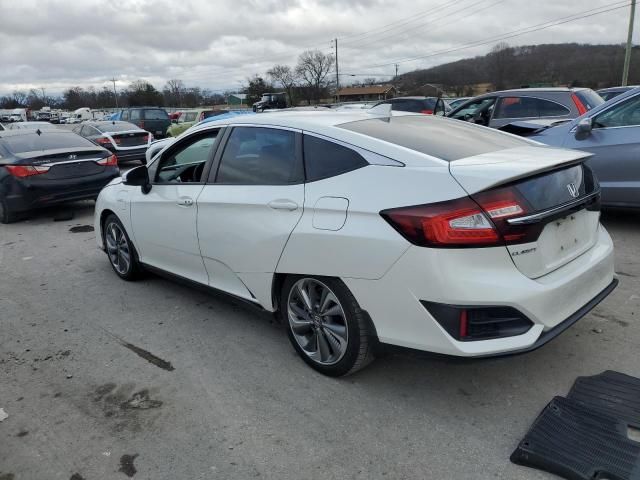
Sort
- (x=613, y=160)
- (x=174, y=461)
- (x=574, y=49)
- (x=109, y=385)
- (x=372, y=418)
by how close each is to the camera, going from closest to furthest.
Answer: (x=174, y=461), (x=372, y=418), (x=109, y=385), (x=613, y=160), (x=574, y=49)

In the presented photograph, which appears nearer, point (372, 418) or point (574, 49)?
point (372, 418)

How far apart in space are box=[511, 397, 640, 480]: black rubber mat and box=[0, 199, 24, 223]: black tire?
28.4 feet

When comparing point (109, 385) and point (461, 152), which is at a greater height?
point (461, 152)

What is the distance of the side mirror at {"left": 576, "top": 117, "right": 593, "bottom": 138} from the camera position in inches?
234

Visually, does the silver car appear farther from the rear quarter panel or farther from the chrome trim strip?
the rear quarter panel

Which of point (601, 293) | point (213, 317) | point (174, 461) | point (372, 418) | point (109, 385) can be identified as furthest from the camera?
point (213, 317)

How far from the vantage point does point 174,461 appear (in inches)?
103

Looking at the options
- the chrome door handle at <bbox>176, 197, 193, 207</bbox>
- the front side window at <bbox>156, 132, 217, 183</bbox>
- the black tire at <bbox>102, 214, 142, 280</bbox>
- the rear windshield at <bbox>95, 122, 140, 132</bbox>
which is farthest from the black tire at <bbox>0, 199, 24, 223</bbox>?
the rear windshield at <bbox>95, 122, 140, 132</bbox>

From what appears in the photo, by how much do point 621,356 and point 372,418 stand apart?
173cm

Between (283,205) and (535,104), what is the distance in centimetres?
732

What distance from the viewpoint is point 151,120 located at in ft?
71.9

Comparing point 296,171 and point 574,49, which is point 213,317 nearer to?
point 296,171

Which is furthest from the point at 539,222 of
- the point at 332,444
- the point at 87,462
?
the point at 87,462

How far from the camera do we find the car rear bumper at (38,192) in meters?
8.39
